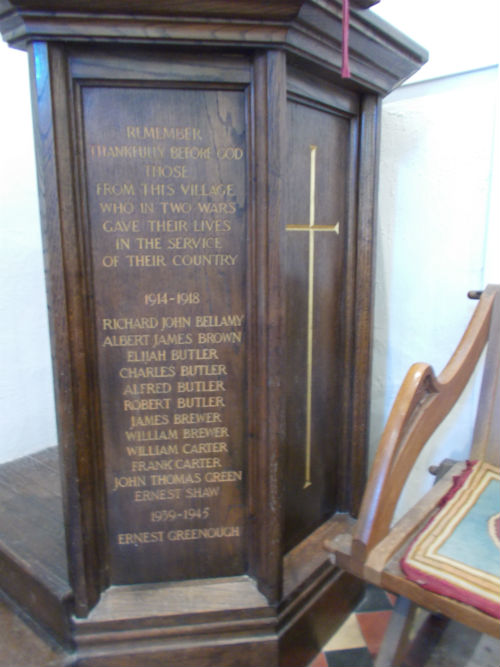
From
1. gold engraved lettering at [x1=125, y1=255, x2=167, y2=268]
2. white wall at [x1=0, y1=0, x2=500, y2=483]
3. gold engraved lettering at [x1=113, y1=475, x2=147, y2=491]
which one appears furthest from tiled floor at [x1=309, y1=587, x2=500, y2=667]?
gold engraved lettering at [x1=125, y1=255, x2=167, y2=268]

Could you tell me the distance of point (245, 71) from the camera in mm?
1170

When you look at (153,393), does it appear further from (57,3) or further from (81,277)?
(57,3)

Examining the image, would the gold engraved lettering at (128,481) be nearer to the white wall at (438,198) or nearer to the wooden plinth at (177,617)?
the wooden plinth at (177,617)

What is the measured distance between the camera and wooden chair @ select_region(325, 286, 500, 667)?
0.98 meters

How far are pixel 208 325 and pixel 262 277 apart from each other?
0.19 meters

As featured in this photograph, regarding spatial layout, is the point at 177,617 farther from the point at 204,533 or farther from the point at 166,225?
the point at 166,225

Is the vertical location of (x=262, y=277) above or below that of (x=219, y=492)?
above

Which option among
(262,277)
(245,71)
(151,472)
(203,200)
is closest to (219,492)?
(151,472)

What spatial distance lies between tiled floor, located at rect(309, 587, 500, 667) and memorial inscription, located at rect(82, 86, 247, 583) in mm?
466

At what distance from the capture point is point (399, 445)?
108cm

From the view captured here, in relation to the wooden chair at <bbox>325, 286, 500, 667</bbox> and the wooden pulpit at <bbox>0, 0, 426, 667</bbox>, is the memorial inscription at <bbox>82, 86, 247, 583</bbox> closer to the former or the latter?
the wooden pulpit at <bbox>0, 0, 426, 667</bbox>

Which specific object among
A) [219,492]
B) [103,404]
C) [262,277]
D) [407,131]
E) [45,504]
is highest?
[407,131]

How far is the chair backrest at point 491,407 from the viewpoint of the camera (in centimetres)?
140

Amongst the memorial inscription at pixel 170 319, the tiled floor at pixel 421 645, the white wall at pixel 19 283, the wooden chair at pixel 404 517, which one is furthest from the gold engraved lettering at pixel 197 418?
the white wall at pixel 19 283
